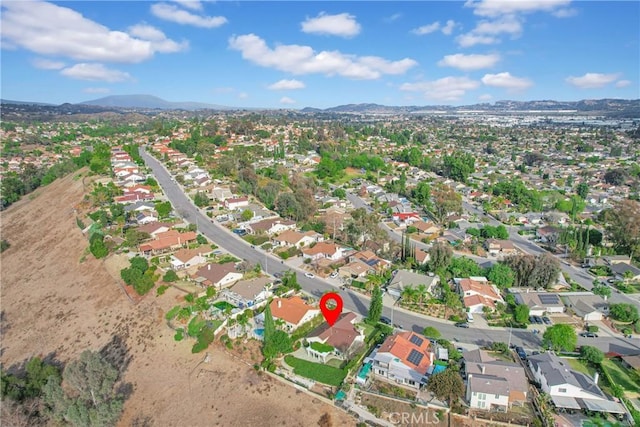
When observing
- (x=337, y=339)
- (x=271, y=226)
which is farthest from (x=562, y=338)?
(x=271, y=226)

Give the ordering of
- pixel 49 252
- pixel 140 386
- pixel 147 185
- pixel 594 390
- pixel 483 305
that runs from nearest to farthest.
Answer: pixel 594 390 < pixel 140 386 < pixel 483 305 < pixel 49 252 < pixel 147 185

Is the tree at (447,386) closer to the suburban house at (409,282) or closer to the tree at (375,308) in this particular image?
the tree at (375,308)

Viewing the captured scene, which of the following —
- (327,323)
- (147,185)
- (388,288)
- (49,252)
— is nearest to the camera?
(327,323)

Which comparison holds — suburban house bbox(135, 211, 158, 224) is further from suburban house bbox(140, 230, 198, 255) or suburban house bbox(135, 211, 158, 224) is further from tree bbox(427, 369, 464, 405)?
tree bbox(427, 369, 464, 405)

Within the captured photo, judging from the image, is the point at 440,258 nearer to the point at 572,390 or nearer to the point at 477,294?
the point at 477,294

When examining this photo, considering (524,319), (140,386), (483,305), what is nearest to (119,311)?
(140,386)

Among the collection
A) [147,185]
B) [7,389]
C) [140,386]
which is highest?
[147,185]

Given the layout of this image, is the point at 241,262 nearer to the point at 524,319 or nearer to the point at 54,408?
the point at 54,408
